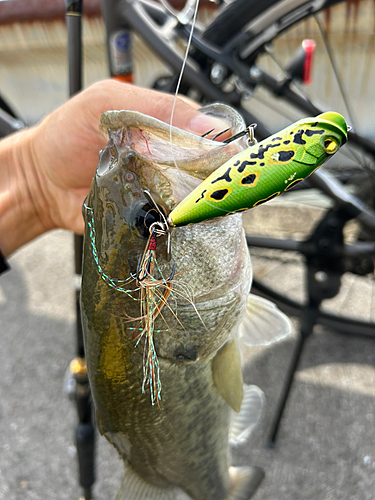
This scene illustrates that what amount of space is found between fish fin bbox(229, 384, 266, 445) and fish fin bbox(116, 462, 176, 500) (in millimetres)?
328

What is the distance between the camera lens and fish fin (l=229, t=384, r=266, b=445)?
1383 millimetres

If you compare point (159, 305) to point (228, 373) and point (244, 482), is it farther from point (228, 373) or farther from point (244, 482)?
point (244, 482)

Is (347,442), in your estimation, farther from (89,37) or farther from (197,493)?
(89,37)

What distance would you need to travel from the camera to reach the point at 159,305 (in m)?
0.79

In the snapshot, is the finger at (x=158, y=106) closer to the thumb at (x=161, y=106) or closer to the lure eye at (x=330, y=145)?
the thumb at (x=161, y=106)

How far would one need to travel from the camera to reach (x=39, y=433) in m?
2.18

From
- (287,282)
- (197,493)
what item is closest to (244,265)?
(197,493)

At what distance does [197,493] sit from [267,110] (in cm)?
422

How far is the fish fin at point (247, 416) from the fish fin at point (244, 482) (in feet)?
0.31

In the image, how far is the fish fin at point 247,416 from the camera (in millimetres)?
1383

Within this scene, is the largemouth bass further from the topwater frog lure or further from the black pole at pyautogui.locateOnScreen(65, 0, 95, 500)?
the black pole at pyautogui.locateOnScreen(65, 0, 95, 500)

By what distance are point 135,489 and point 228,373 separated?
443 mm

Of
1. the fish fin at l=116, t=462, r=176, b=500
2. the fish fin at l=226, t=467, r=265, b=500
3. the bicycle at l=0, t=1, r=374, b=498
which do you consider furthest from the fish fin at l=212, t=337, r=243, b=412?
the bicycle at l=0, t=1, r=374, b=498

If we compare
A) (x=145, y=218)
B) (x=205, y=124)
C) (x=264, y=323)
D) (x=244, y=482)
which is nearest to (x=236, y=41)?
(x=205, y=124)
